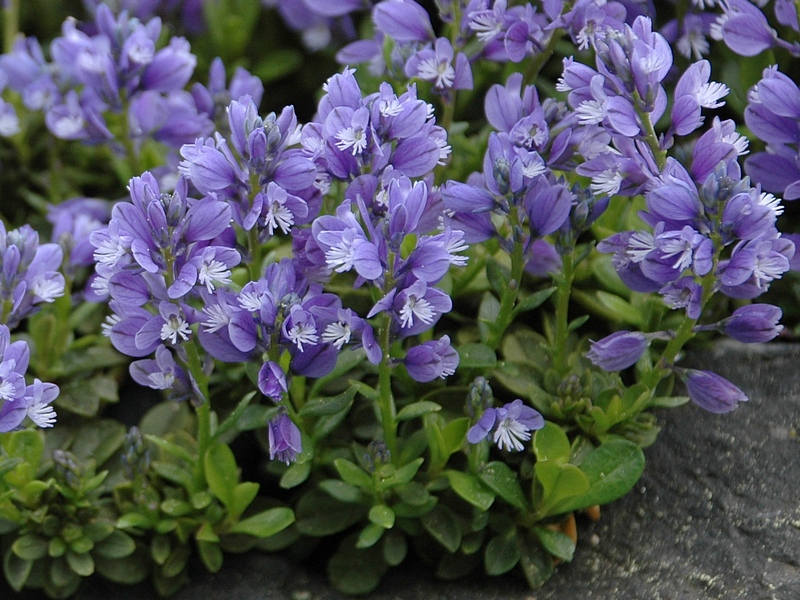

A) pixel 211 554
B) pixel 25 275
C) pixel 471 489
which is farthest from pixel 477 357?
pixel 25 275

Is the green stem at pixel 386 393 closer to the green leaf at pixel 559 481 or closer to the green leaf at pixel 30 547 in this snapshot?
the green leaf at pixel 559 481

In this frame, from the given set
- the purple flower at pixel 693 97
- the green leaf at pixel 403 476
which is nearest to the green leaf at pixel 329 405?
the green leaf at pixel 403 476

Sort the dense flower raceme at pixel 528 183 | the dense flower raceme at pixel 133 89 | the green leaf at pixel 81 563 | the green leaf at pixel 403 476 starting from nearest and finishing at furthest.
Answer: the dense flower raceme at pixel 528 183, the green leaf at pixel 403 476, the green leaf at pixel 81 563, the dense flower raceme at pixel 133 89

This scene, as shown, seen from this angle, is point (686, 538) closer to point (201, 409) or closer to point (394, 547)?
point (394, 547)

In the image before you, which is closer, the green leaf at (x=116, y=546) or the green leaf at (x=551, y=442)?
the green leaf at (x=551, y=442)

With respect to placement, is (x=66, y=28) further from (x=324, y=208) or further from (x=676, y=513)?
(x=676, y=513)

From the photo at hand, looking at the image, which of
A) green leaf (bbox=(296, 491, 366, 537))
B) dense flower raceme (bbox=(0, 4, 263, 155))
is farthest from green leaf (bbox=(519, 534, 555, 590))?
dense flower raceme (bbox=(0, 4, 263, 155))

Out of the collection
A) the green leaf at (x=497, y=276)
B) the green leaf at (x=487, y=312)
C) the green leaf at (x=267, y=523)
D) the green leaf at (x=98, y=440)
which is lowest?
the green leaf at (x=98, y=440)
